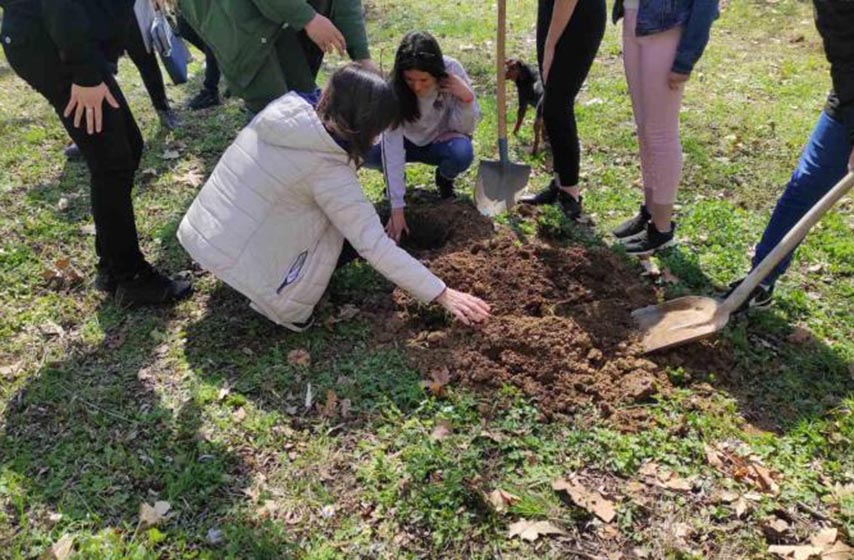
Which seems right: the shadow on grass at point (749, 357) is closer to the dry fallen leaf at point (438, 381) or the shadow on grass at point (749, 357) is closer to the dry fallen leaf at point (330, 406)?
the dry fallen leaf at point (438, 381)

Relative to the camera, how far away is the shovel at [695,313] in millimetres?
2738

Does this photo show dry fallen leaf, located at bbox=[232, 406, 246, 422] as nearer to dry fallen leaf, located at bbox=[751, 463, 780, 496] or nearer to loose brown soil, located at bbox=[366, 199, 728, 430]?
loose brown soil, located at bbox=[366, 199, 728, 430]

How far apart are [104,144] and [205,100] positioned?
3.51 meters

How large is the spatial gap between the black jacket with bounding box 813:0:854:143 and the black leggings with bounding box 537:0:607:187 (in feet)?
4.14

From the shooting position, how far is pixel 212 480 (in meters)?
2.54

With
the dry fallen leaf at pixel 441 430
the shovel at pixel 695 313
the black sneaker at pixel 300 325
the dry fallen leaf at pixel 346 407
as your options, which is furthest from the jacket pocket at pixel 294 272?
the shovel at pixel 695 313

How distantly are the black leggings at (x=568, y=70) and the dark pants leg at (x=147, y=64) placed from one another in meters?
3.25

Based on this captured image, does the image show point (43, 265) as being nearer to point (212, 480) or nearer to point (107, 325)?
point (107, 325)

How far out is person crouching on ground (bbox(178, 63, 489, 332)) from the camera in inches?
106

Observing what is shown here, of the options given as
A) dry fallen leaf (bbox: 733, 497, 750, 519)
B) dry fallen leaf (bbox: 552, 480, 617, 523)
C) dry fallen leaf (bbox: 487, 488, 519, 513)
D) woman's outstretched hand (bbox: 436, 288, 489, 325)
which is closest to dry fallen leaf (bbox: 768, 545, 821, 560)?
dry fallen leaf (bbox: 733, 497, 750, 519)

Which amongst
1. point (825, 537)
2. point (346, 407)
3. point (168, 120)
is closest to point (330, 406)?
point (346, 407)

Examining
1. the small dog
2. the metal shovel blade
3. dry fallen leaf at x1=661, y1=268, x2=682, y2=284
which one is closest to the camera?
the metal shovel blade

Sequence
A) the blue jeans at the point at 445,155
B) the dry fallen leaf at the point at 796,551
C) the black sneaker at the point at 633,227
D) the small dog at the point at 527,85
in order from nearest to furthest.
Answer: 1. the dry fallen leaf at the point at 796,551
2. the black sneaker at the point at 633,227
3. the blue jeans at the point at 445,155
4. the small dog at the point at 527,85

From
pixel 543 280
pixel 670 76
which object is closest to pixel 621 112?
pixel 670 76
